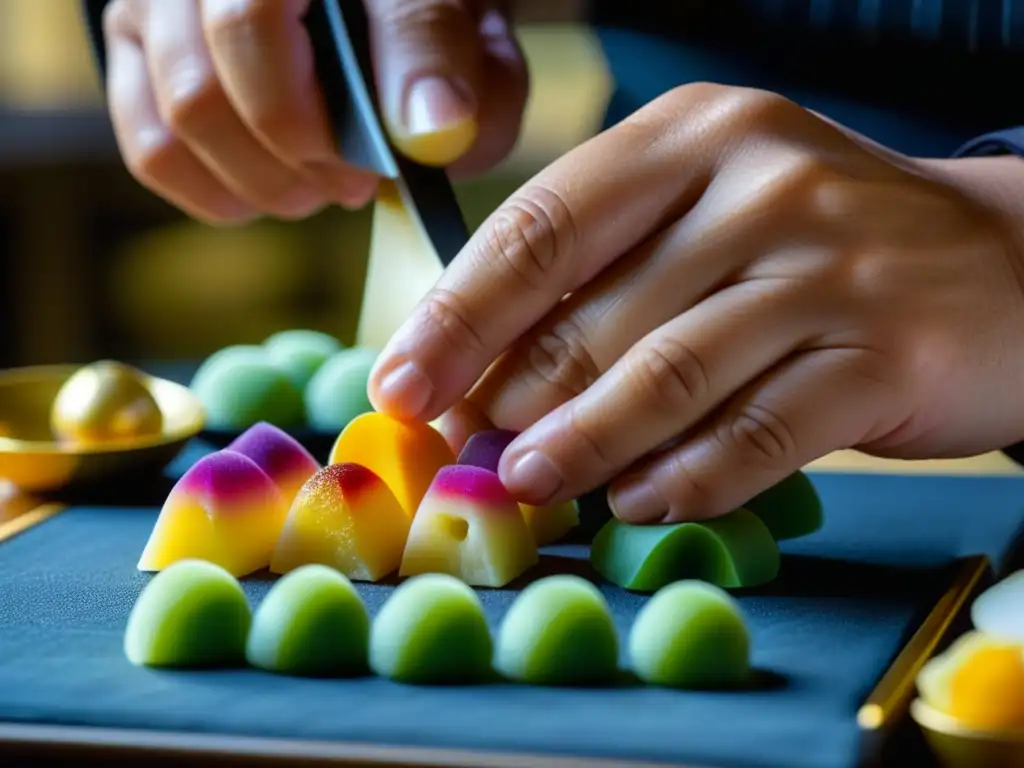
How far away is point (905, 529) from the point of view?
952mm

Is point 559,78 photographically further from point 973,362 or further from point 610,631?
point 610,631

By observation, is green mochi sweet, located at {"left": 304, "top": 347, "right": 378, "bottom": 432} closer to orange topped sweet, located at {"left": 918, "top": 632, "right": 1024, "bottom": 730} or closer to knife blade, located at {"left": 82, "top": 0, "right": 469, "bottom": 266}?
knife blade, located at {"left": 82, "top": 0, "right": 469, "bottom": 266}

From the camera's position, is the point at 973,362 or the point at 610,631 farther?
the point at 973,362

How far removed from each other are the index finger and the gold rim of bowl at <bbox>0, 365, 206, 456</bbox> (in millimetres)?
264

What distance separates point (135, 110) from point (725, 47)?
0.56m

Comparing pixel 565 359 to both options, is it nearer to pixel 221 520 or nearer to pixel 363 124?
pixel 221 520

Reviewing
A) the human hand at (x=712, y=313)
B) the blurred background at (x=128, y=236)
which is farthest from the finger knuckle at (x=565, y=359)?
the blurred background at (x=128, y=236)

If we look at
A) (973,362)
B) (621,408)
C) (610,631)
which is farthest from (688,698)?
(973,362)

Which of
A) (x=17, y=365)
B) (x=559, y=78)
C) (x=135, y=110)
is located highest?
(x=135, y=110)

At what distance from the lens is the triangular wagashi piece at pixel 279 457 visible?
0.88 m

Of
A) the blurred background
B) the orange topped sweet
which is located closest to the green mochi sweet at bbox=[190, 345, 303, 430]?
the orange topped sweet

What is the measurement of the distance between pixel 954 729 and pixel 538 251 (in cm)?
38

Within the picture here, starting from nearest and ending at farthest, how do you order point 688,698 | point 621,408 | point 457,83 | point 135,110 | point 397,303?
point 688,698, point 621,408, point 457,83, point 397,303, point 135,110

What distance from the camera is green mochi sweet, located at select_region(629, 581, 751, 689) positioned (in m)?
0.62
